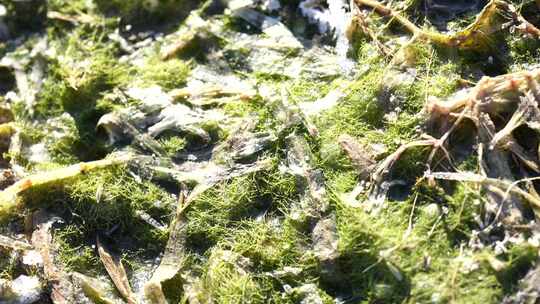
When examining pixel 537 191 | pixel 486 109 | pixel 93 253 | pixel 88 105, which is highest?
pixel 486 109

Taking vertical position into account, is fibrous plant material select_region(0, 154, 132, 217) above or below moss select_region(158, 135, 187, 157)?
below

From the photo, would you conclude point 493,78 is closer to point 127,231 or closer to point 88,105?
point 127,231

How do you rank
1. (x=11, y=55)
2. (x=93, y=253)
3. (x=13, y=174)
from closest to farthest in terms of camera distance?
(x=93, y=253)
(x=13, y=174)
(x=11, y=55)

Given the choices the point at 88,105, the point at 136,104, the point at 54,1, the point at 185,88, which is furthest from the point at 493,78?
the point at 54,1

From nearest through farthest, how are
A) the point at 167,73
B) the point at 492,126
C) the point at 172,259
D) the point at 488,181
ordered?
1. the point at 488,181
2. the point at 492,126
3. the point at 172,259
4. the point at 167,73

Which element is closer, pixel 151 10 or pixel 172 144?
pixel 172 144

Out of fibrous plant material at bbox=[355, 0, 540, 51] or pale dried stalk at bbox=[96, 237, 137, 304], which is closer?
pale dried stalk at bbox=[96, 237, 137, 304]

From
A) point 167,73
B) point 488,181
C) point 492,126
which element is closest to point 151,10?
point 167,73

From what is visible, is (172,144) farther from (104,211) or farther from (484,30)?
(484,30)

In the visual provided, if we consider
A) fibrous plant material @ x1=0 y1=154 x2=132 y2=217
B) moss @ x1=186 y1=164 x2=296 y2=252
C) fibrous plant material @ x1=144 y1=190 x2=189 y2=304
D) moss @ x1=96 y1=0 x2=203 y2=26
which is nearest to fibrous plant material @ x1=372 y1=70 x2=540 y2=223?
moss @ x1=186 y1=164 x2=296 y2=252

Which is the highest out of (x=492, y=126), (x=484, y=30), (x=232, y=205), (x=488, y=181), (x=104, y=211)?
(x=484, y=30)

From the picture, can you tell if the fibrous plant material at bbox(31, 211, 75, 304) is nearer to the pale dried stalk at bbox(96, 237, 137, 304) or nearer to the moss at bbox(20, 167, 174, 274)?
the moss at bbox(20, 167, 174, 274)
